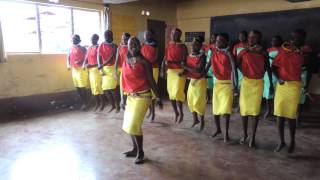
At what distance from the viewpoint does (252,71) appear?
12.5 ft

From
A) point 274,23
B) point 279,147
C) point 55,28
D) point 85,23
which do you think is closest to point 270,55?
point 274,23

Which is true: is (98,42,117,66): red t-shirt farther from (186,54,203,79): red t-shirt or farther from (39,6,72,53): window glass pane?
(186,54,203,79): red t-shirt

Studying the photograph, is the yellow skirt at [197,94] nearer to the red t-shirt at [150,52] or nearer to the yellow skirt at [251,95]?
the yellow skirt at [251,95]

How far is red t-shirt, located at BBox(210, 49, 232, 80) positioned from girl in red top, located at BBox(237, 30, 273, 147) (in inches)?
6.7

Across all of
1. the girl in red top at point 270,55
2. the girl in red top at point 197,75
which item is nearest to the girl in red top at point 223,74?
the girl in red top at point 197,75

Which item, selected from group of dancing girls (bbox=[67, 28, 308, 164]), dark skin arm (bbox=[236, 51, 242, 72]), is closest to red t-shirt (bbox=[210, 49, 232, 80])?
group of dancing girls (bbox=[67, 28, 308, 164])

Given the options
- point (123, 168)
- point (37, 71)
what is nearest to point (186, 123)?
point (123, 168)

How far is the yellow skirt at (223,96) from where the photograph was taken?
4.09 metres

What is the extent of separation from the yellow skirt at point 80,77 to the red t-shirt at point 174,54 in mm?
2044

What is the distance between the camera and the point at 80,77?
6.16 meters

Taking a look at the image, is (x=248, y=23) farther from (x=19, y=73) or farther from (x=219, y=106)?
(x=19, y=73)

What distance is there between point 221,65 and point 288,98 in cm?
97

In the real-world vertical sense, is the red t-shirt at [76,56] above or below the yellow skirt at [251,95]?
above

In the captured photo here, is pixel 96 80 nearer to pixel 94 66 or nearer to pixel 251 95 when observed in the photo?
pixel 94 66
